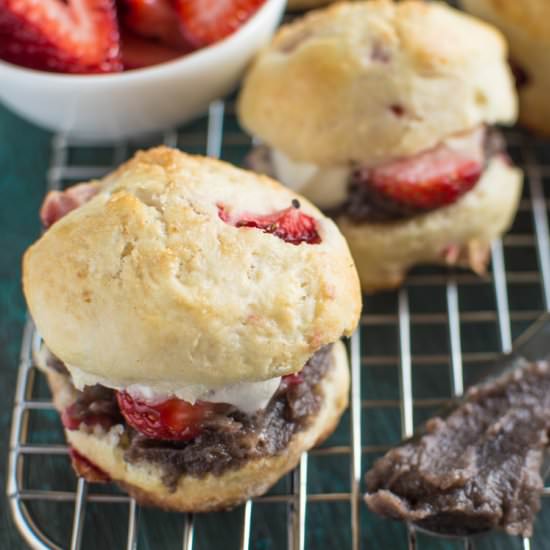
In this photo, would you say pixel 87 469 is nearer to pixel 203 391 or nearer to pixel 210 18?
pixel 203 391

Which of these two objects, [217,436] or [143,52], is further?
[143,52]

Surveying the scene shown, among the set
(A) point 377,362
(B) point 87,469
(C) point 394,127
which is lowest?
(A) point 377,362

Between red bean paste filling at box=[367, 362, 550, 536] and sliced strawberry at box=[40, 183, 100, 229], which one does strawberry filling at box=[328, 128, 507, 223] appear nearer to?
red bean paste filling at box=[367, 362, 550, 536]

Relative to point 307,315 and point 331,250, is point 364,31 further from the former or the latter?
point 307,315

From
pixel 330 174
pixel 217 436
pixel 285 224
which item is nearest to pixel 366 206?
pixel 330 174

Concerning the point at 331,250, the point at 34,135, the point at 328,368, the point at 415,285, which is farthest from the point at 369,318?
the point at 34,135

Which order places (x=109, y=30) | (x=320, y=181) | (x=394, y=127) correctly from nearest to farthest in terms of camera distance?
(x=394, y=127)
(x=320, y=181)
(x=109, y=30)

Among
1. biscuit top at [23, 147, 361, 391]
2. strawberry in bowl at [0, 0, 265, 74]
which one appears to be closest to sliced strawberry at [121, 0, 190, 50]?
strawberry in bowl at [0, 0, 265, 74]
